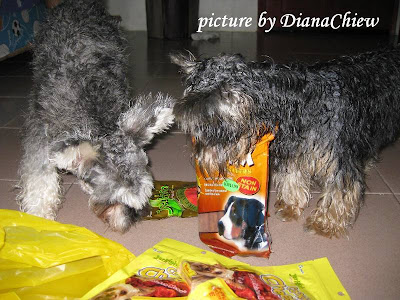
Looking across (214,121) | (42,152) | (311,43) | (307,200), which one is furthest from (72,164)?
(311,43)

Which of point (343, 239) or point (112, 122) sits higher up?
point (112, 122)

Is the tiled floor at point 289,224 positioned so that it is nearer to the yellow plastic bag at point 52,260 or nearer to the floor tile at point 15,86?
the floor tile at point 15,86

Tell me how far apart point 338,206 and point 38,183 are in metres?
2.02

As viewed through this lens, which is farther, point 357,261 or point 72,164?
point 357,261

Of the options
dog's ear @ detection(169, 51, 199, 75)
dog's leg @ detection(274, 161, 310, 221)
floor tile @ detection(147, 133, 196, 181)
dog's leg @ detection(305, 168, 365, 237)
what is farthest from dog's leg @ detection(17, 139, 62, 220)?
A: dog's leg @ detection(305, 168, 365, 237)

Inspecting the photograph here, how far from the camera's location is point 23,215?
2465 millimetres

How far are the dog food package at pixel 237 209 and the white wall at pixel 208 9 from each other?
7.89 meters

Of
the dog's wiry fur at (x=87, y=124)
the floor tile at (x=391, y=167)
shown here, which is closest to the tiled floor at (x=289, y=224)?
the floor tile at (x=391, y=167)

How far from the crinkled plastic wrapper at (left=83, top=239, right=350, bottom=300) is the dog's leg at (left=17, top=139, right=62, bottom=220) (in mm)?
916

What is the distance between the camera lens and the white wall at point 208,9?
940 cm

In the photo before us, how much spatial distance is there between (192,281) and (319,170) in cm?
106

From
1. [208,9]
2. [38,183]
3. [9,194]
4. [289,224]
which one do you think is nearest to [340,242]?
[289,224]

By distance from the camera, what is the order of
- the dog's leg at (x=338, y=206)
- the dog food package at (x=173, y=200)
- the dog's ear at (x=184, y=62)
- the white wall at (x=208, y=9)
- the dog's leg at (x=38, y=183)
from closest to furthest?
the dog's ear at (x=184, y=62) → the dog's leg at (x=338, y=206) → the dog's leg at (x=38, y=183) → the dog food package at (x=173, y=200) → the white wall at (x=208, y=9)

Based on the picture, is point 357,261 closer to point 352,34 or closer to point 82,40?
point 82,40
